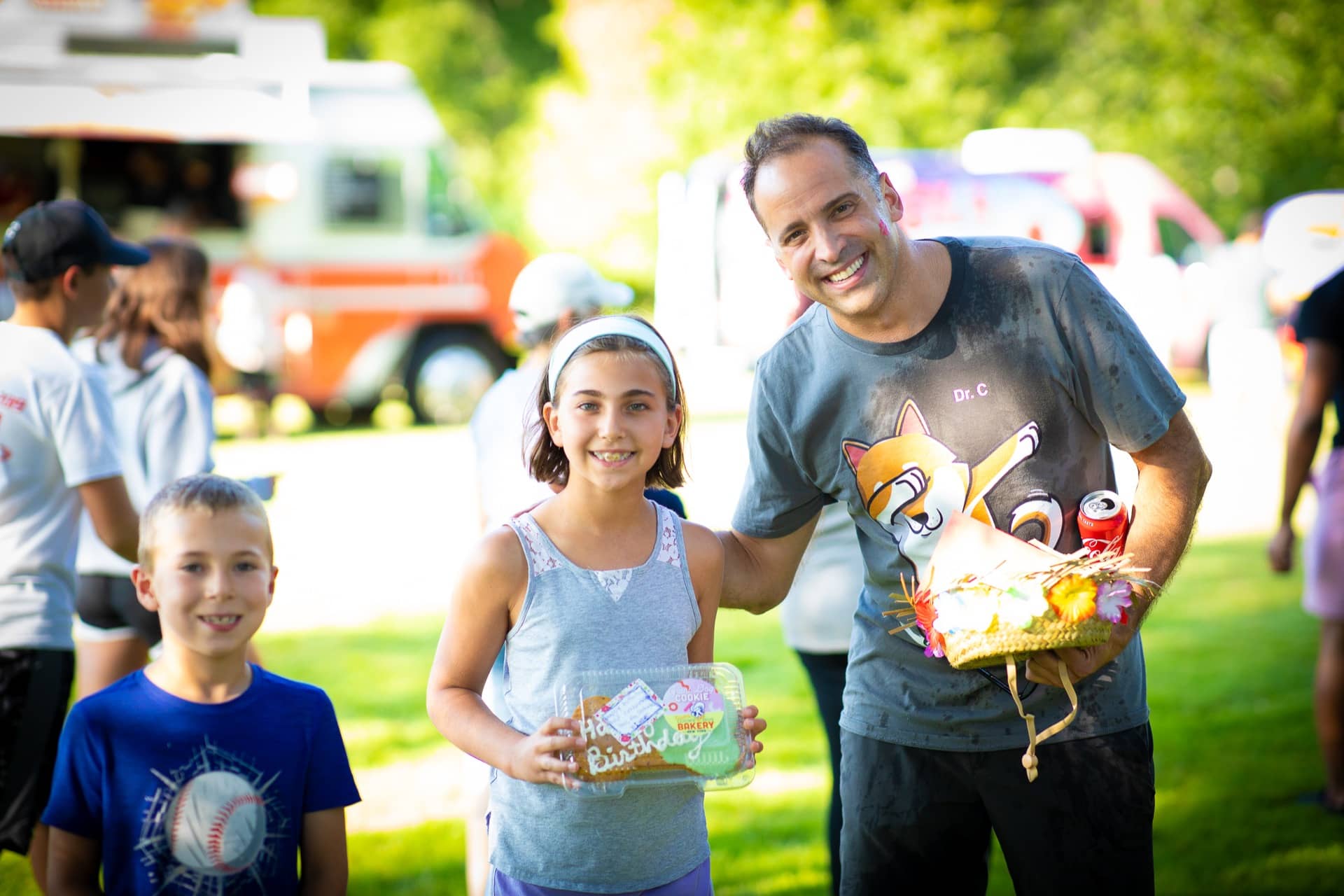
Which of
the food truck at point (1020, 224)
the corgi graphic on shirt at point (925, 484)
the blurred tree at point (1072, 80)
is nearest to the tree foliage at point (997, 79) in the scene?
the blurred tree at point (1072, 80)

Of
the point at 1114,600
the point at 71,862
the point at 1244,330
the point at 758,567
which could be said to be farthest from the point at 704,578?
the point at 1244,330

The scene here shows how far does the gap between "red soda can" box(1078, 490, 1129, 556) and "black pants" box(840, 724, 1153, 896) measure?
0.40 meters

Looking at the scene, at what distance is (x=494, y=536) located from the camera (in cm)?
259

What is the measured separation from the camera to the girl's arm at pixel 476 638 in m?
2.46

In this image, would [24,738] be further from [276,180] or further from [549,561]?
[276,180]

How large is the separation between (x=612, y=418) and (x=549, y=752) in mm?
664

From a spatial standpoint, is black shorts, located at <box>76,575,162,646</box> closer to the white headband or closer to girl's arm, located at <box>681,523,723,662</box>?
the white headband

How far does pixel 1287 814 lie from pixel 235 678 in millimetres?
4181

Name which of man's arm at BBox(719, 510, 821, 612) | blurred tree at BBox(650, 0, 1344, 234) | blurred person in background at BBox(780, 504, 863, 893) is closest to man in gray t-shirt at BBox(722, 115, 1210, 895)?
man's arm at BBox(719, 510, 821, 612)

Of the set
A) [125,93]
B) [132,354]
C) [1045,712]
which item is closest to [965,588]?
[1045,712]

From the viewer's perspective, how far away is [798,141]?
8.83 feet

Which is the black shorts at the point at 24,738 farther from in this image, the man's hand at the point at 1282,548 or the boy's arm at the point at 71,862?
the man's hand at the point at 1282,548

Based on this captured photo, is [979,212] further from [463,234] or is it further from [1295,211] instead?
[1295,211]

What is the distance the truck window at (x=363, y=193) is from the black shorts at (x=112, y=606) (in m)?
13.9
